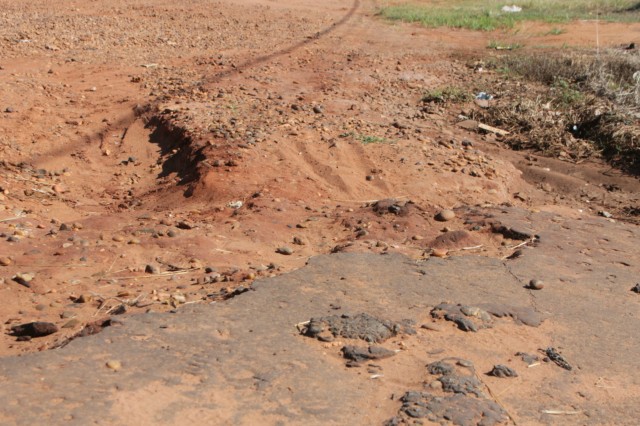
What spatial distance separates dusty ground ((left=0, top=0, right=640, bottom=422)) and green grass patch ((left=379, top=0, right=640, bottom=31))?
1.93 metres

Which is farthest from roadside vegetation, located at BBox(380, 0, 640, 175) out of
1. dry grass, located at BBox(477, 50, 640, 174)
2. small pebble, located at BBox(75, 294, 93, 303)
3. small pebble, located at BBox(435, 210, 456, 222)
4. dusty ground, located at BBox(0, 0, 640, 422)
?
small pebble, located at BBox(75, 294, 93, 303)

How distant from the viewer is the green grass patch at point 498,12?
1262 centimetres

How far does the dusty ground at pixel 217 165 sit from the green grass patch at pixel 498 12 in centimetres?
193

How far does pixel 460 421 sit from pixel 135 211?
3.52 metres

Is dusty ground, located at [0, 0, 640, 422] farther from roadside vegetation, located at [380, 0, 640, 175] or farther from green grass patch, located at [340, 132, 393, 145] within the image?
roadside vegetation, located at [380, 0, 640, 175]

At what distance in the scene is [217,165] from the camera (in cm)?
626

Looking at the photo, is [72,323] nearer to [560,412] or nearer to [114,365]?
[114,365]

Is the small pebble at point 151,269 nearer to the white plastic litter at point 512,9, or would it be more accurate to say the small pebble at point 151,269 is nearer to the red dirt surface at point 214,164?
the red dirt surface at point 214,164

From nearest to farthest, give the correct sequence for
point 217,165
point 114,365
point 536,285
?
point 114,365 < point 536,285 < point 217,165

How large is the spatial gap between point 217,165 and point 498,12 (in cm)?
940

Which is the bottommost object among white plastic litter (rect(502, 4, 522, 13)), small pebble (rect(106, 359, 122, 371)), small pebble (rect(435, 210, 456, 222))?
small pebble (rect(435, 210, 456, 222))

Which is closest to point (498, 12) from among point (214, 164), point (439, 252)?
point (214, 164)

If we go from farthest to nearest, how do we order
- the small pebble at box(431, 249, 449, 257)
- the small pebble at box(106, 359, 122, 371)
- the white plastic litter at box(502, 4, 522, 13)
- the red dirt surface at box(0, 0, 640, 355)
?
the white plastic litter at box(502, 4, 522, 13) < the small pebble at box(431, 249, 449, 257) < the red dirt surface at box(0, 0, 640, 355) < the small pebble at box(106, 359, 122, 371)

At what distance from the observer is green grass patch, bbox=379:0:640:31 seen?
12625mm
